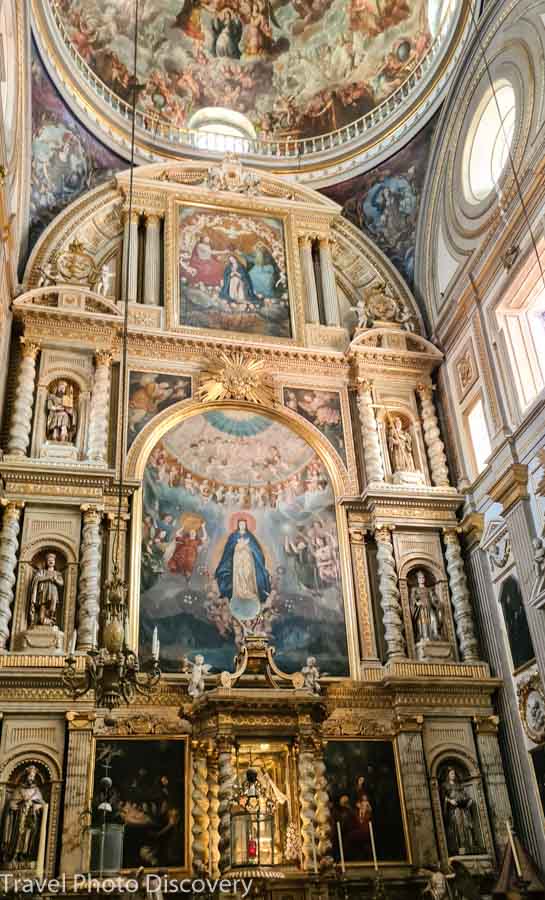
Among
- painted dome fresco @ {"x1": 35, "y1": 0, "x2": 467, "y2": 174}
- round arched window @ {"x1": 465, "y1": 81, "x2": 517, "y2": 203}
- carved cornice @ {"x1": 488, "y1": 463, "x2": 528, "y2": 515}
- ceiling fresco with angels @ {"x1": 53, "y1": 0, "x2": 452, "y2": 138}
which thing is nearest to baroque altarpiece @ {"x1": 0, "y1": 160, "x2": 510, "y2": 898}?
carved cornice @ {"x1": 488, "y1": 463, "x2": 528, "y2": 515}

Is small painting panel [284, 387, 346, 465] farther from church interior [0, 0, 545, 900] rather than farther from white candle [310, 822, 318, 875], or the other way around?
white candle [310, 822, 318, 875]

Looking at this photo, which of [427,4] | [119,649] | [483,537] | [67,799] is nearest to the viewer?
[119,649]

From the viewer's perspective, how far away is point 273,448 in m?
17.3

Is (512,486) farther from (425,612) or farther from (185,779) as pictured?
(185,779)

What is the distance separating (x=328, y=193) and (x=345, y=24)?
12.6 ft

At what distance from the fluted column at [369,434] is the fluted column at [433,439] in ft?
3.48

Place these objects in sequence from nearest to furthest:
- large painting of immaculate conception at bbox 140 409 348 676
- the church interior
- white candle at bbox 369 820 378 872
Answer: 1. white candle at bbox 369 820 378 872
2. the church interior
3. large painting of immaculate conception at bbox 140 409 348 676

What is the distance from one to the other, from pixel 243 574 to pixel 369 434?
12.5 feet

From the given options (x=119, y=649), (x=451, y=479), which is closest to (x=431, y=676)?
(x=451, y=479)

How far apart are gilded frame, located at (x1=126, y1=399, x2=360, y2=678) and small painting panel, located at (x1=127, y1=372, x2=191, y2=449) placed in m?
0.18

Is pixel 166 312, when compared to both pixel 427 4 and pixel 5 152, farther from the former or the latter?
pixel 427 4

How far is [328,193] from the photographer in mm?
21156

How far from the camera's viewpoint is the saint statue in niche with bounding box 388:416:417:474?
1755 centimetres

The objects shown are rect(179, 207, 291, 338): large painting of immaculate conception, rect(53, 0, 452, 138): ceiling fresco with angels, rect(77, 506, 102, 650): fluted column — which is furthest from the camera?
rect(53, 0, 452, 138): ceiling fresco with angels
